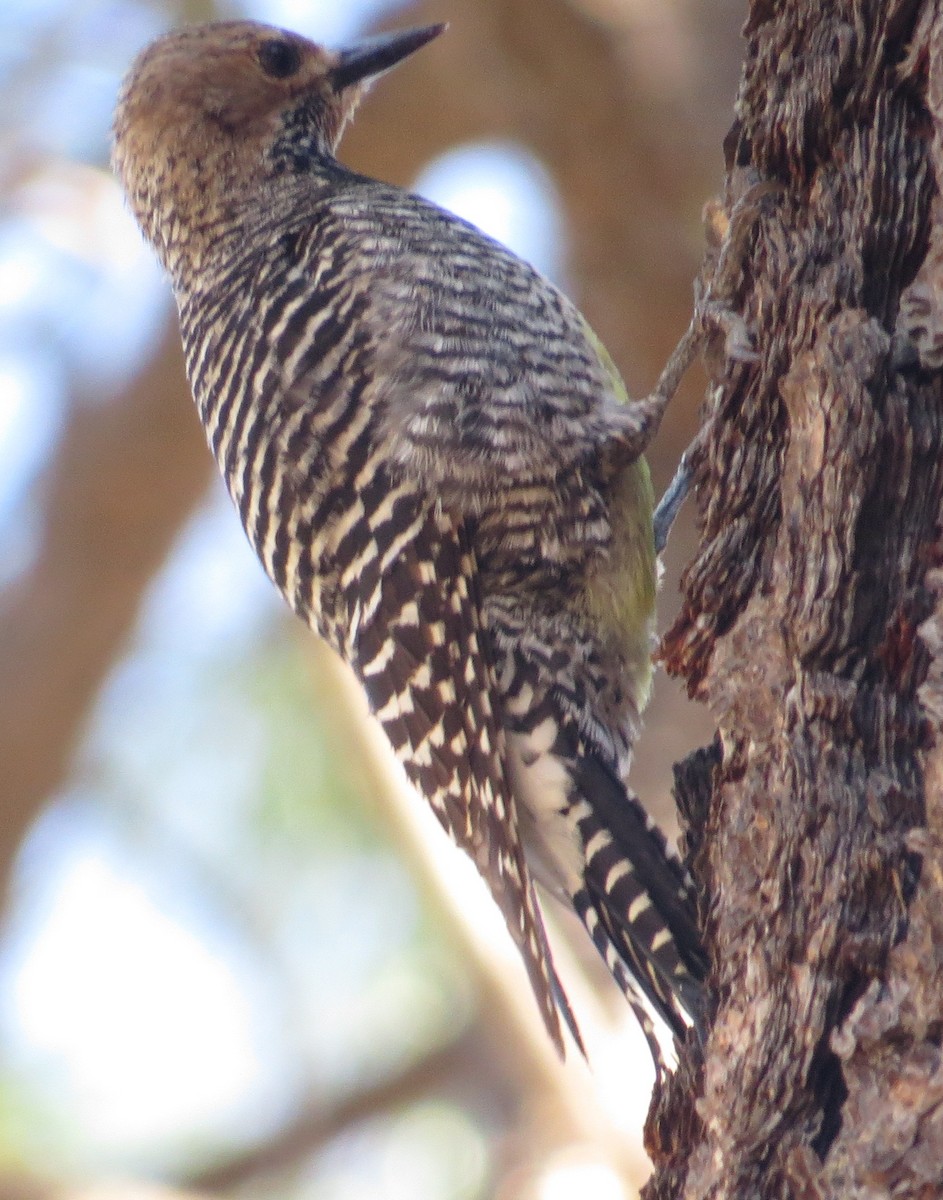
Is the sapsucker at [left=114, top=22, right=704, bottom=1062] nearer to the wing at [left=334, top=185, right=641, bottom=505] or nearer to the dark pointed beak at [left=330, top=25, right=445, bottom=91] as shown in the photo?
the wing at [left=334, top=185, right=641, bottom=505]

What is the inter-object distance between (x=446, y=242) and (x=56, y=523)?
2684 millimetres

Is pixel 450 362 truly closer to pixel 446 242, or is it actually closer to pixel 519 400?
pixel 519 400

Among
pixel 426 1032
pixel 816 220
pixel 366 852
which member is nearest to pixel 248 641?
pixel 366 852

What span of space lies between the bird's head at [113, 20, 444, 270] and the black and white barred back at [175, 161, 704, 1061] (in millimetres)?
647

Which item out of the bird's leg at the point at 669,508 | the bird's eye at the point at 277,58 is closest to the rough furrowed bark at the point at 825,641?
the bird's leg at the point at 669,508

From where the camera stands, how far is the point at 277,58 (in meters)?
3.90

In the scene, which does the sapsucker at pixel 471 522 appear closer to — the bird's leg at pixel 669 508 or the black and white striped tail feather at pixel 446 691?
the black and white striped tail feather at pixel 446 691

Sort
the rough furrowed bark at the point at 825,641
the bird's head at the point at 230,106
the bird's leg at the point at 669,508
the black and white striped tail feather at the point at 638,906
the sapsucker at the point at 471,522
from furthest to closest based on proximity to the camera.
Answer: the bird's head at the point at 230,106
the bird's leg at the point at 669,508
the sapsucker at the point at 471,522
the black and white striped tail feather at the point at 638,906
the rough furrowed bark at the point at 825,641

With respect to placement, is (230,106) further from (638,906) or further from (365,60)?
(638,906)

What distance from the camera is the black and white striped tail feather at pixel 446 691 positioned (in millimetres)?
2734

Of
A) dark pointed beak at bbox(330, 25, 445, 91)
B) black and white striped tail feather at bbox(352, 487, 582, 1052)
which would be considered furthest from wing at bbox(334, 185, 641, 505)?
dark pointed beak at bbox(330, 25, 445, 91)

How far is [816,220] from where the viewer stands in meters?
2.09

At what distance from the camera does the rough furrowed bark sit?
169 centimetres

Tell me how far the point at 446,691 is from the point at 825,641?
1.05 metres
